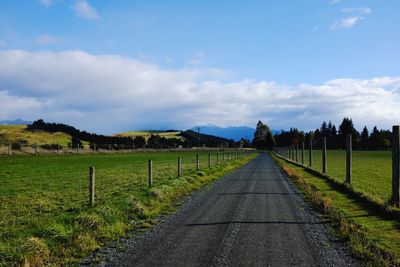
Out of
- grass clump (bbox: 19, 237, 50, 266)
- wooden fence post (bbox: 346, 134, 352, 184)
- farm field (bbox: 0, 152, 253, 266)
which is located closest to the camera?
grass clump (bbox: 19, 237, 50, 266)

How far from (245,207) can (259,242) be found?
5.03 metres

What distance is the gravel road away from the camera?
760 cm

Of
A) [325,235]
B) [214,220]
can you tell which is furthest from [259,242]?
[214,220]

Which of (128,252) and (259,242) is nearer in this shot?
(128,252)

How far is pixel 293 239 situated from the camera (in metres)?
9.29

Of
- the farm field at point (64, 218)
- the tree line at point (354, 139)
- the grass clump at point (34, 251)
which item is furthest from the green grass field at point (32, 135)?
the grass clump at point (34, 251)

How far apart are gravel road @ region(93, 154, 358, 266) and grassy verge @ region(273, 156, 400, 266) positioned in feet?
1.23

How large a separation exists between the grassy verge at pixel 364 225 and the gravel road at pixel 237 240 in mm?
376

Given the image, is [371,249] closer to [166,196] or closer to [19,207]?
[166,196]

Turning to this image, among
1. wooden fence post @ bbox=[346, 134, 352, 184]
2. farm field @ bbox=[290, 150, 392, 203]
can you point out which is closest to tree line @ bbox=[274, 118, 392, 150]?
farm field @ bbox=[290, 150, 392, 203]

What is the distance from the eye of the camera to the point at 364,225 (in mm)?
10844

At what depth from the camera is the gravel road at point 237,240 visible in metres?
7.60

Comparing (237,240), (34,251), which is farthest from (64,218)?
(237,240)

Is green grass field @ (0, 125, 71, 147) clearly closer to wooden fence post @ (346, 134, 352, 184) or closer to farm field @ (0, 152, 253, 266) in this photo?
farm field @ (0, 152, 253, 266)
